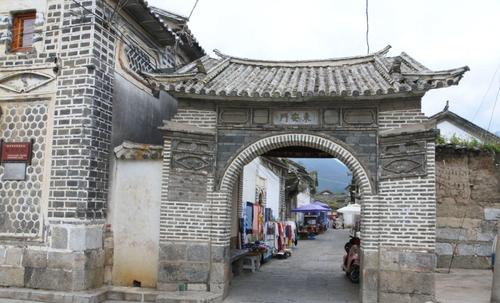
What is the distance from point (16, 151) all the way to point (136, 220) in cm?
273

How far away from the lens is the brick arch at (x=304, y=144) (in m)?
9.14

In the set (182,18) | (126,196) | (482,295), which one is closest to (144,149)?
(126,196)

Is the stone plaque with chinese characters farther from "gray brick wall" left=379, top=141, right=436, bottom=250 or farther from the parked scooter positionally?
the parked scooter

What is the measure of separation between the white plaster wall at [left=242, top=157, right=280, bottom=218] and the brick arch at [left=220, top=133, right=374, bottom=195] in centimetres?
560

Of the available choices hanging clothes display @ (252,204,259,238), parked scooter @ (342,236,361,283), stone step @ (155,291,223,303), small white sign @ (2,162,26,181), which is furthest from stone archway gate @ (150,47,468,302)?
hanging clothes display @ (252,204,259,238)

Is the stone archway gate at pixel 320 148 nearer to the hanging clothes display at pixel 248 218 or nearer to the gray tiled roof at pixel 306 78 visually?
the gray tiled roof at pixel 306 78

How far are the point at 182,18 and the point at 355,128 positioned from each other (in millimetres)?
6494

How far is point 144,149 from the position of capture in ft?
32.2

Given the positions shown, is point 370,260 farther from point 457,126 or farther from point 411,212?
point 457,126

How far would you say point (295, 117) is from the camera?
31.2 feet

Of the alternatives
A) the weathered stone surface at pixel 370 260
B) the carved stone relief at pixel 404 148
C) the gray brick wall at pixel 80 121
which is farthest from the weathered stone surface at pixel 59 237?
the carved stone relief at pixel 404 148

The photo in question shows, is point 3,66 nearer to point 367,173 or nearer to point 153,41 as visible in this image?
point 153,41

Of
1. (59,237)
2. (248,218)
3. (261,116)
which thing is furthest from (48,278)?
(248,218)

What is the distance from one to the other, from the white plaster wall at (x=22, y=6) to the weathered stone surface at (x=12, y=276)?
16.9 ft
